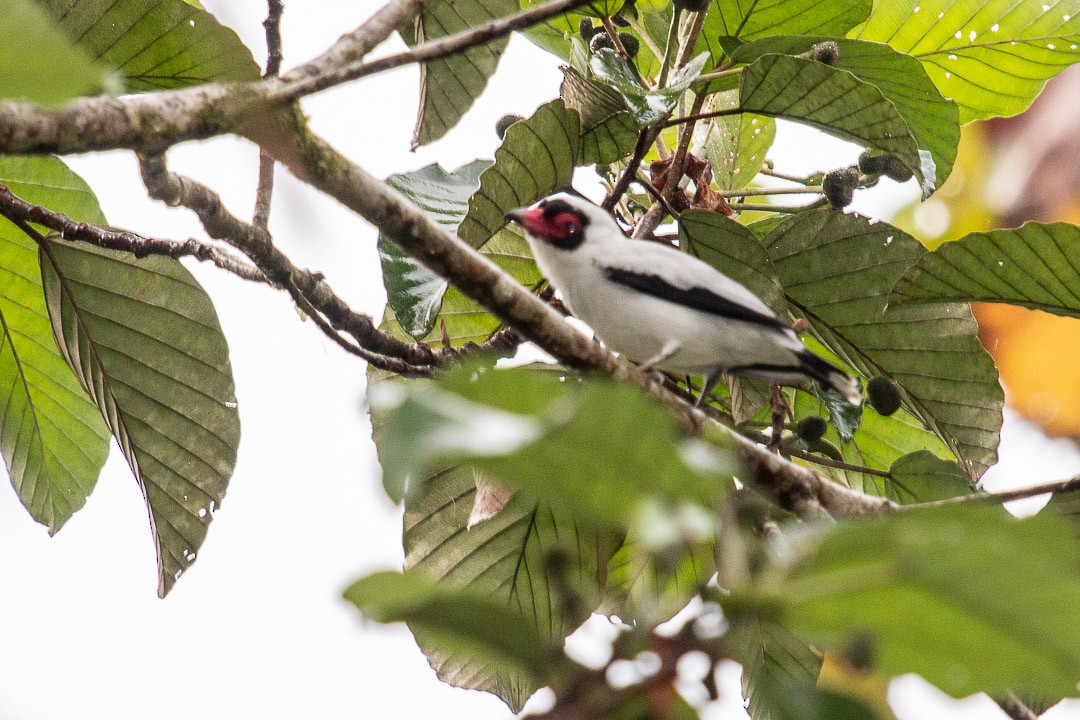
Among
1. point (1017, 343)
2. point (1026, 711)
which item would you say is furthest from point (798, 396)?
point (1017, 343)

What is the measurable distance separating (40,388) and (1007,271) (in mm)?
2515

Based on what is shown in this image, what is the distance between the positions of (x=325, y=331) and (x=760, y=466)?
0.98 meters

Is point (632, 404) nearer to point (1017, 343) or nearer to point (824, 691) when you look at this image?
point (824, 691)

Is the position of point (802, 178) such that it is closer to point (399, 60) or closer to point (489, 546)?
point (489, 546)

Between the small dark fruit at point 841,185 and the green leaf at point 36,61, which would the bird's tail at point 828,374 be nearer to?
the small dark fruit at point 841,185

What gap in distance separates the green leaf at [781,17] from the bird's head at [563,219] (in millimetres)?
607

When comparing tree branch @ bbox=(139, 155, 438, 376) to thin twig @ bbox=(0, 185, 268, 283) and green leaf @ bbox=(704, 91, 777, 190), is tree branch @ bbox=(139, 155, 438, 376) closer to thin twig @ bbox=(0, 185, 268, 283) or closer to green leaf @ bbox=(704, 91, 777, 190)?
thin twig @ bbox=(0, 185, 268, 283)

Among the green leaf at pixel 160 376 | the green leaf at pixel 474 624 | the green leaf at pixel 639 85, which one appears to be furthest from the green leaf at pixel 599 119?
the green leaf at pixel 474 624

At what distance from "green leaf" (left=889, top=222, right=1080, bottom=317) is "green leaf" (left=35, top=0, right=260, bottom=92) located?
168cm

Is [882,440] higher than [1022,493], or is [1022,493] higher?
[882,440]

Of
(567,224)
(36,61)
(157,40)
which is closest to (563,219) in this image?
(567,224)

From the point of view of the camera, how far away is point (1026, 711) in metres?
2.06

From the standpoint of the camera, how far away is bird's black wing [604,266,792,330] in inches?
107

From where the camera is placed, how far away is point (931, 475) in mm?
2568
